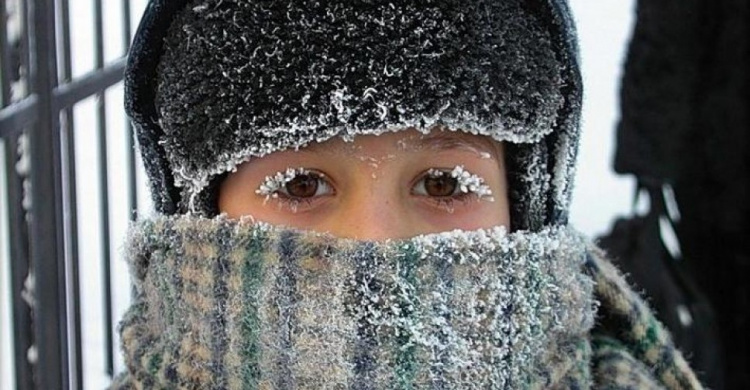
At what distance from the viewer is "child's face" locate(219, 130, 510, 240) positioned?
48.1 inches

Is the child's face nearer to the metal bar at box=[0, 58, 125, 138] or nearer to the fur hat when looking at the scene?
the fur hat

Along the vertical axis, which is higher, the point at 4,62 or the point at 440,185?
the point at 4,62

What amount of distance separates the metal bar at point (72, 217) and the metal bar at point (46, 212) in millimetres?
182

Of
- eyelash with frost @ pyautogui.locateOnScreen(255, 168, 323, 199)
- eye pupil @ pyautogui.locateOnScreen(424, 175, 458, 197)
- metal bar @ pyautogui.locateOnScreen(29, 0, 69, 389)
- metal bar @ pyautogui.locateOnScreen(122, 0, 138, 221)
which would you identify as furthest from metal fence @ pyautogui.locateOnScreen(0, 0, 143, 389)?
eye pupil @ pyautogui.locateOnScreen(424, 175, 458, 197)

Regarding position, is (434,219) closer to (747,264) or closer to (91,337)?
(747,264)

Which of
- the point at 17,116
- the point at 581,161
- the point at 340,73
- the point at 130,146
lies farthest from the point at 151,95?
the point at 581,161

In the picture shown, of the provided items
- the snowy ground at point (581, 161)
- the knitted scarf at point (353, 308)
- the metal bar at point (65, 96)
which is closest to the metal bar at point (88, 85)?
the metal bar at point (65, 96)

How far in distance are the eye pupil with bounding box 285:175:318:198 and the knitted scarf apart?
0.13ft

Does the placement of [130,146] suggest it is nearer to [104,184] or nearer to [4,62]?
[104,184]

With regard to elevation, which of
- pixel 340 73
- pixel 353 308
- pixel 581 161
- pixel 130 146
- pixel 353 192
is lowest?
pixel 353 308

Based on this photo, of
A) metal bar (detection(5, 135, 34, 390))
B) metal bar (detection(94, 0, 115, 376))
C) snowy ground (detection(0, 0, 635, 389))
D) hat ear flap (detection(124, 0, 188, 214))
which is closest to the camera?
hat ear flap (detection(124, 0, 188, 214))

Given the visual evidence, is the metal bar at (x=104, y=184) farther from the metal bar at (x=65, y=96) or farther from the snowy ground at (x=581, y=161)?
the snowy ground at (x=581, y=161)

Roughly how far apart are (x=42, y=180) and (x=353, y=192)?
0.32m

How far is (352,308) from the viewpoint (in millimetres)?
1201
